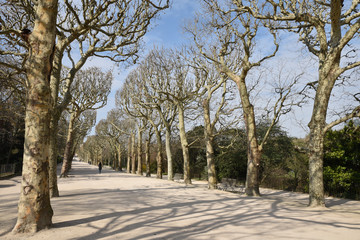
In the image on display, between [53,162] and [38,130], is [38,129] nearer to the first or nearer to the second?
[38,130]

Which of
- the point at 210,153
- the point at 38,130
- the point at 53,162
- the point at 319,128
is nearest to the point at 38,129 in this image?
the point at 38,130

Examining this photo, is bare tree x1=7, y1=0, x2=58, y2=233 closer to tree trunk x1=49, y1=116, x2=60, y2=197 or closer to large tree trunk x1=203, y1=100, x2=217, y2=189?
tree trunk x1=49, y1=116, x2=60, y2=197

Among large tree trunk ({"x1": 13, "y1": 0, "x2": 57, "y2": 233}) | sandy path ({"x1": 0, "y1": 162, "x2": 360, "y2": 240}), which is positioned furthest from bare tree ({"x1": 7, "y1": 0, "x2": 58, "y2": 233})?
sandy path ({"x1": 0, "y1": 162, "x2": 360, "y2": 240})

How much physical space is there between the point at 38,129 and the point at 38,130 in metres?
0.02

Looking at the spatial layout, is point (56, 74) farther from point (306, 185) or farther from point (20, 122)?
point (20, 122)

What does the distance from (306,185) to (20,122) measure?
84.0ft

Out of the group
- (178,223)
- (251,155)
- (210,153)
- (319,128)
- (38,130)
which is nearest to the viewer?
(38,130)

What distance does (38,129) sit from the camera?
5289 mm

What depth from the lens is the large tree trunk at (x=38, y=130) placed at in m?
4.98

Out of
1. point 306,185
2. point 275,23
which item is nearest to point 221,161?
point 306,185

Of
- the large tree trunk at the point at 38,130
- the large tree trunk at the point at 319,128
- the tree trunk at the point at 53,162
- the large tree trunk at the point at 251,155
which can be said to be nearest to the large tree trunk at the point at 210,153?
the large tree trunk at the point at 251,155

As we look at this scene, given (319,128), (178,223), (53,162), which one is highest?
(319,128)

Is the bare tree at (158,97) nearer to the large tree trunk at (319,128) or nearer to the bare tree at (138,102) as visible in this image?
the bare tree at (138,102)

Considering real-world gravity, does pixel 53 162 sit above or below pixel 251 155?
below
